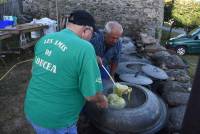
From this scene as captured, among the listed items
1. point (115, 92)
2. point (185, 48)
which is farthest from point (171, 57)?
point (185, 48)

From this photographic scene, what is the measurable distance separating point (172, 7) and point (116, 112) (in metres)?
18.6

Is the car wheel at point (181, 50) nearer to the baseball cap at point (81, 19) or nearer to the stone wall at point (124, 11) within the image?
the stone wall at point (124, 11)

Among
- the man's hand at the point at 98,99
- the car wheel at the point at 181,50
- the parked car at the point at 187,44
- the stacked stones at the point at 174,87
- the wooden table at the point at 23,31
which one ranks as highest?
the man's hand at the point at 98,99

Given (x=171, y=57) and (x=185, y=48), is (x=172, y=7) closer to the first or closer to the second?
(x=185, y=48)

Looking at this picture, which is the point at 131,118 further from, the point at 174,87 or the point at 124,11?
the point at 124,11

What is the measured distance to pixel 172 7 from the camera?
2173 cm

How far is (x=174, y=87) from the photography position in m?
6.11

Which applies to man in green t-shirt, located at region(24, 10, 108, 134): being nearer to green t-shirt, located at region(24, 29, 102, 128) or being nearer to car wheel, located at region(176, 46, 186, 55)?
green t-shirt, located at region(24, 29, 102, 128)

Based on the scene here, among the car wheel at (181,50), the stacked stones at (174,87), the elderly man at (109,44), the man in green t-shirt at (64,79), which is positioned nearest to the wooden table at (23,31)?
the stacked stones at (174,87)

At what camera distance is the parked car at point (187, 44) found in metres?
17.0

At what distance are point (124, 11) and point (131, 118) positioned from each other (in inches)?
355

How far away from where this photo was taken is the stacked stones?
5.13 metres

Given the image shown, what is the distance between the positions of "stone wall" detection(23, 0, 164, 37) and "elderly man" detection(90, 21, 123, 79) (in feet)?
24.4

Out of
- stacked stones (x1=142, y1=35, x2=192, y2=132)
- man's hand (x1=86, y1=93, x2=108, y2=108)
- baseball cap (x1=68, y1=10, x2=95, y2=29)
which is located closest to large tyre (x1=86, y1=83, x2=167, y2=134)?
stacked stones (x1=142, y1=35, x2=192, y2=132)
